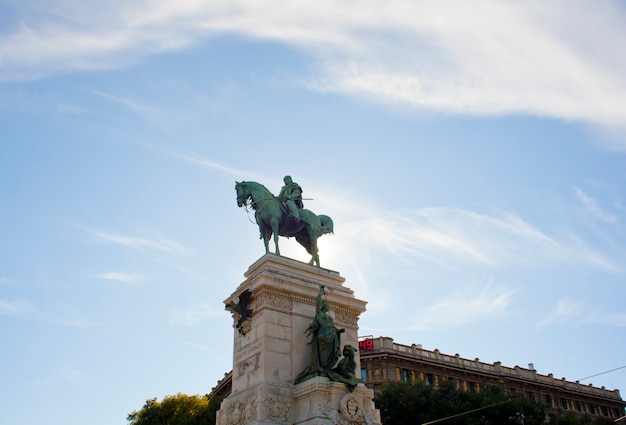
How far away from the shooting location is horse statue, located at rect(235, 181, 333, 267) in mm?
24489

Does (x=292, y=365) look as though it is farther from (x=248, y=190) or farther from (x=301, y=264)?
(x=248, y=190)

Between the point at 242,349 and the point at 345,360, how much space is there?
3900mm

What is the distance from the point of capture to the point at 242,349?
21.8 m

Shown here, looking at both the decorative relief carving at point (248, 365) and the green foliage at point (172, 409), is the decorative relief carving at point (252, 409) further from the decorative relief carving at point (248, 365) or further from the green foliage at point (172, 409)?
the green foliage at point (172, 409)

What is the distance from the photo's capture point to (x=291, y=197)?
985 inches

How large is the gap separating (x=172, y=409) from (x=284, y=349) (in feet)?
111

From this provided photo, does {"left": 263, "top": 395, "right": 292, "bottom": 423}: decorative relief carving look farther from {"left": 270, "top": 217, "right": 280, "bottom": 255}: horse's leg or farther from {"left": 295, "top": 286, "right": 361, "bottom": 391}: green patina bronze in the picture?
{"left": 270, "top": 217, "right": 280, "bottom": 255}: horse's leg

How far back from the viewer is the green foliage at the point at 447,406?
139 feet

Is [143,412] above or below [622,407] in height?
below

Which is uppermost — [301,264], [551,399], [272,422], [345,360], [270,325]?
[551,399]

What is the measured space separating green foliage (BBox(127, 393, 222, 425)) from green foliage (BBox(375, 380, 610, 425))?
47.9ft

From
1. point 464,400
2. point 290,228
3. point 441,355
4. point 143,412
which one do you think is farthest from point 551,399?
point 290,228

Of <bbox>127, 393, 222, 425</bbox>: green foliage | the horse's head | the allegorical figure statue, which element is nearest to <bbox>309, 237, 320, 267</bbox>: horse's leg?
the allegorical figure statue

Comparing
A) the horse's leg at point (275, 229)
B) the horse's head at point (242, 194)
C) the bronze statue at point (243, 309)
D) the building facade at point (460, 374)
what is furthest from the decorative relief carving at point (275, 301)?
the building facade at point (460, 374)
